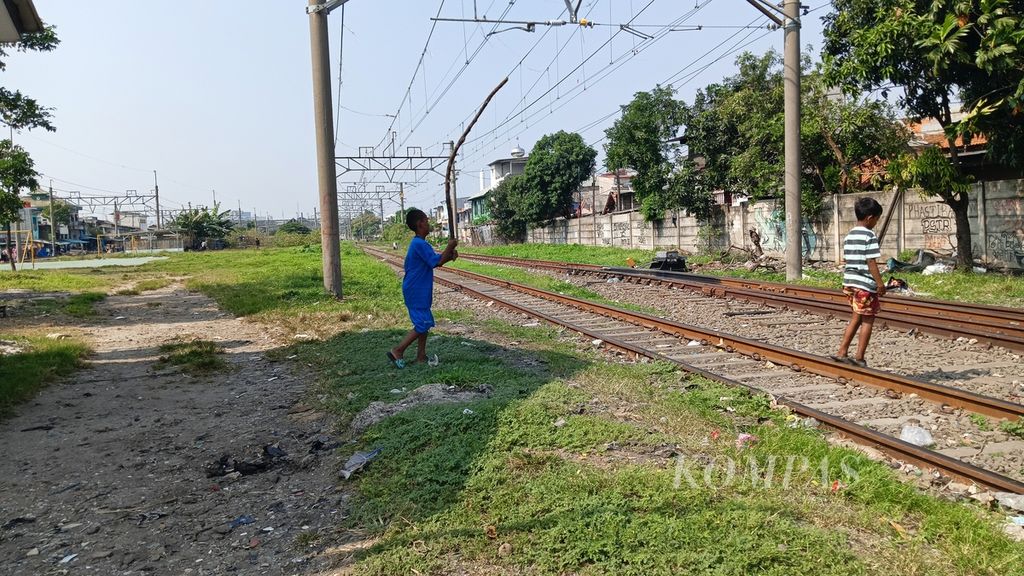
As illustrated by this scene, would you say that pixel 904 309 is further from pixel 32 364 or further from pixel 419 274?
pixel 32 364

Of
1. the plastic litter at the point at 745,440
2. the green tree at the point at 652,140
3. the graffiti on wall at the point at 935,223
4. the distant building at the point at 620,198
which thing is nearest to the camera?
the plastic litter at the point at 745,440

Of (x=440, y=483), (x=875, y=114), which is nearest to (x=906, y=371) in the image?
(x=440, y=483)

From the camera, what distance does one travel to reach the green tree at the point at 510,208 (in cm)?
4878

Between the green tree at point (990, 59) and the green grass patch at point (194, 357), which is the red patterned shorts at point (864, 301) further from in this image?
the green tree at point (990, 59)

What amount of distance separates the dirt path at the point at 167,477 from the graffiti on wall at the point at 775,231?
17877 mm

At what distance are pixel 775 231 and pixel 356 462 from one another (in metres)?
20.8

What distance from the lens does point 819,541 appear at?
3092 mm

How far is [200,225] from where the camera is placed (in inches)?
2731

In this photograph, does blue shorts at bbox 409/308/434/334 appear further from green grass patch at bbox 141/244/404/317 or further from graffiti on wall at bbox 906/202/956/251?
graffiti on wall at bbox 906/202/956/251

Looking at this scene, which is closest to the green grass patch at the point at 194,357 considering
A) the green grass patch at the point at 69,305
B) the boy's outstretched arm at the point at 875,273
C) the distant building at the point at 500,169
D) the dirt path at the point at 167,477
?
the dirt path at the point at 167,477

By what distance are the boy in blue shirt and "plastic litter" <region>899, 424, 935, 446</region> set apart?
4.19 metres

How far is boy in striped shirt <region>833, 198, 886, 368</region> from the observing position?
6363mm

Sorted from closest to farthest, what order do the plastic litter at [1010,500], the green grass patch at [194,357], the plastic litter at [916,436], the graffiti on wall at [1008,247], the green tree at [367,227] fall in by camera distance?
the plastic litter at [1010,500] < the plastic litter at [916,436] < the green grass patch at [194,357] < the graffiti on wall at [1008,247] < the green tree at [367,227]

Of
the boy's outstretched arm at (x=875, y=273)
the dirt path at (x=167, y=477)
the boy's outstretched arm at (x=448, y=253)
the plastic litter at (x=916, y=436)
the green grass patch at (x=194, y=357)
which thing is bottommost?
the dirt path at (x=167, y=477)
